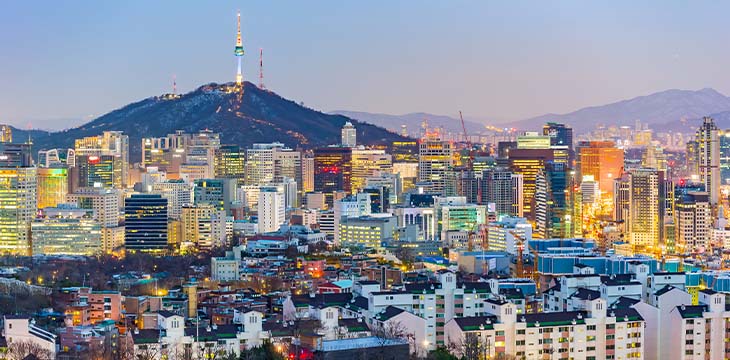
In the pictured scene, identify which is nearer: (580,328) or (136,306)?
(580,328)

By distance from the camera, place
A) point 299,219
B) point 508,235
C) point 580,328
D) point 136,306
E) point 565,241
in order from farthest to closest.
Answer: point 299,219
point 508,235
point 565,241
point 136,306
point 580,328

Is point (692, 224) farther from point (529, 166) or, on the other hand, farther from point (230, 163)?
point (230, 163)

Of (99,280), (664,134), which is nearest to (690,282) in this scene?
(99,280)

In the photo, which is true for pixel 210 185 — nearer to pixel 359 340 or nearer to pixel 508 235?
pixel 508 235

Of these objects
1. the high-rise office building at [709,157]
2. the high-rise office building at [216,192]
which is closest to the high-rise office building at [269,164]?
the high-rise office building at [216,192]

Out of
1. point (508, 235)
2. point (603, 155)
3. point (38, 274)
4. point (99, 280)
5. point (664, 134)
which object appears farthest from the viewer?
point (664, 134)

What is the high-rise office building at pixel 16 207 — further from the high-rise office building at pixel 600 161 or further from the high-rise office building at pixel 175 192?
the high-rise office building at pixel 600 161
